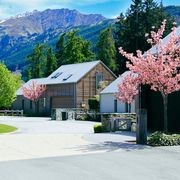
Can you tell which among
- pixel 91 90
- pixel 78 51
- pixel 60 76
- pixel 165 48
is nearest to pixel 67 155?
pixel 165 48

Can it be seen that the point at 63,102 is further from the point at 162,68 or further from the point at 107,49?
the point at 162,68

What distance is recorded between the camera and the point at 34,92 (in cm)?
7394

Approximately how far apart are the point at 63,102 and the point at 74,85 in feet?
14.3

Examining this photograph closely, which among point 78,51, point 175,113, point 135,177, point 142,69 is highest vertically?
point 78,51

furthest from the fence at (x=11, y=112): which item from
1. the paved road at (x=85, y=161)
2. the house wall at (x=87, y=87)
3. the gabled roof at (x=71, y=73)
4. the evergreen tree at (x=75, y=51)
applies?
the paved road at (x=85, y=161)

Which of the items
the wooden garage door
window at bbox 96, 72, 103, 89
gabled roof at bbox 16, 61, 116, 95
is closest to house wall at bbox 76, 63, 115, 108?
window at bbox 96, 72, 103, 89

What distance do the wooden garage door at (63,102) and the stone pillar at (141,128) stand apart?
4419cm

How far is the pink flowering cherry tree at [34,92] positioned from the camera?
72.9 meters

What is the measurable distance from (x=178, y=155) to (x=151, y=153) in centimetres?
111

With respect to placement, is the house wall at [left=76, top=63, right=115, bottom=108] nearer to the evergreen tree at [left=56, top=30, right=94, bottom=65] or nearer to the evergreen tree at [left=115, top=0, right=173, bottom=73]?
the evergreen tree at [left=115, top=0, right=173, bottom=73]

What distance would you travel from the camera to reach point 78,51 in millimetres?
87312

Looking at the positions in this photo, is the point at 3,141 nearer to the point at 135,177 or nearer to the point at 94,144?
the point at 94,144

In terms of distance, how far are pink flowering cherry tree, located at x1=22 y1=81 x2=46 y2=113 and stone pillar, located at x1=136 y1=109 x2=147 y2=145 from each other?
51955 mm

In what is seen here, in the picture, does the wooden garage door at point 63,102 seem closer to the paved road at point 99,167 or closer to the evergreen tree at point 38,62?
the evergreen tree at point 38,62
